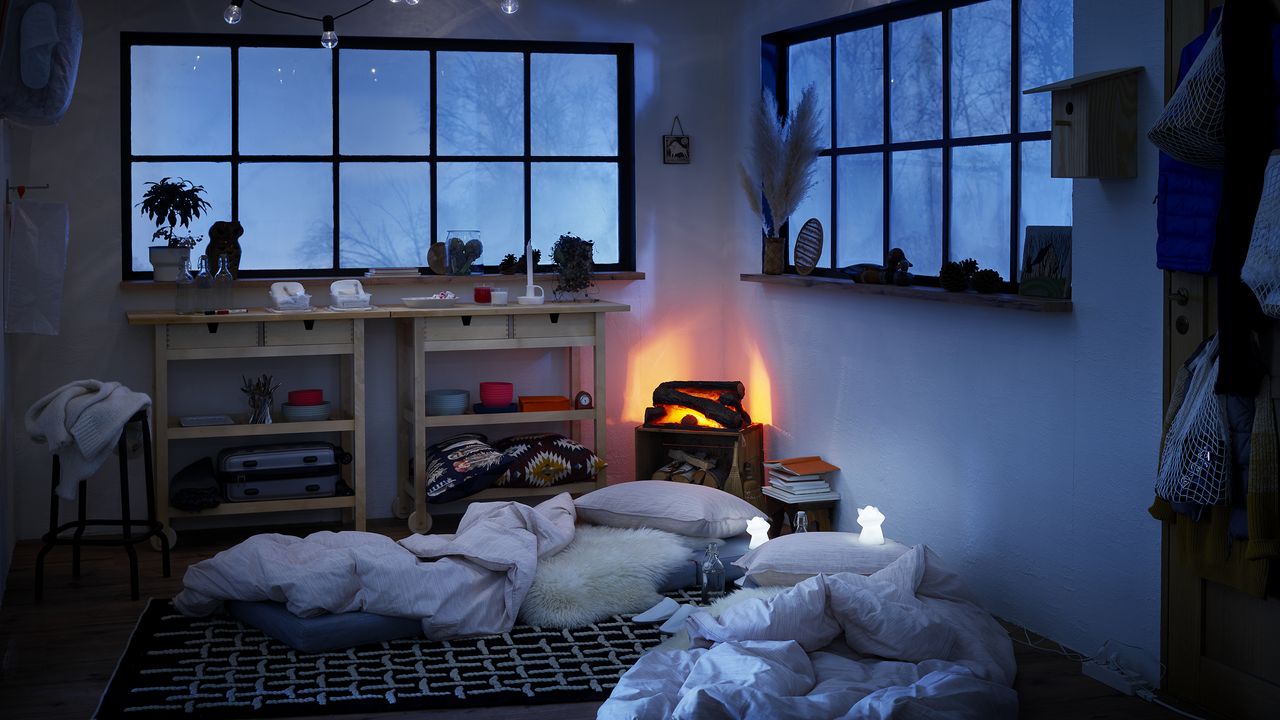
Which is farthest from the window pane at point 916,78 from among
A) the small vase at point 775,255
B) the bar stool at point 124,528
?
the bar stool at point 124,528

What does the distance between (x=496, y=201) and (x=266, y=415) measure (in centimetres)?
160

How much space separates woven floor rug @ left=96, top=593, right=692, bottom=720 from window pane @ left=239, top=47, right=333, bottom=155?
2.56 m

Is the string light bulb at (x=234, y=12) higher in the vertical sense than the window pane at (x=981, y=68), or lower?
higher

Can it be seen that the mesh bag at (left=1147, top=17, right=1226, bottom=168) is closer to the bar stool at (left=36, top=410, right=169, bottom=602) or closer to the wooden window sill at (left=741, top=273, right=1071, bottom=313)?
the wooden window sill at (left=741, top=273, right=1071, bottom=313)

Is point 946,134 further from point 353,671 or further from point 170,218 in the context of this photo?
point 170,218

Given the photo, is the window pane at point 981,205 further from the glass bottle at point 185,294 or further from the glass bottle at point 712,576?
the glass bottle at point 185,294

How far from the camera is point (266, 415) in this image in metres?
5.80

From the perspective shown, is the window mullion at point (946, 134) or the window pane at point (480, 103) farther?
the window pane at point (480, 103)

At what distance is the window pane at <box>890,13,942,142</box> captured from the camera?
5.15 m

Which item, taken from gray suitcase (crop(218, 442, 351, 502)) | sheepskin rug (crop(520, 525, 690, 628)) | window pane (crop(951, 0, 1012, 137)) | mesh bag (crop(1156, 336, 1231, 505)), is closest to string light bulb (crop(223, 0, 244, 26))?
gray suitcase (crop(218, 442, 351, 502))

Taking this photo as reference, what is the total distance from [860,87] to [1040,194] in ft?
4.59

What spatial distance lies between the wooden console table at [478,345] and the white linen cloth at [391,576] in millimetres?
1087

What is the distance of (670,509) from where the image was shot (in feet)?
17.5

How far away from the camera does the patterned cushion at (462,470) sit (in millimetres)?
5758
